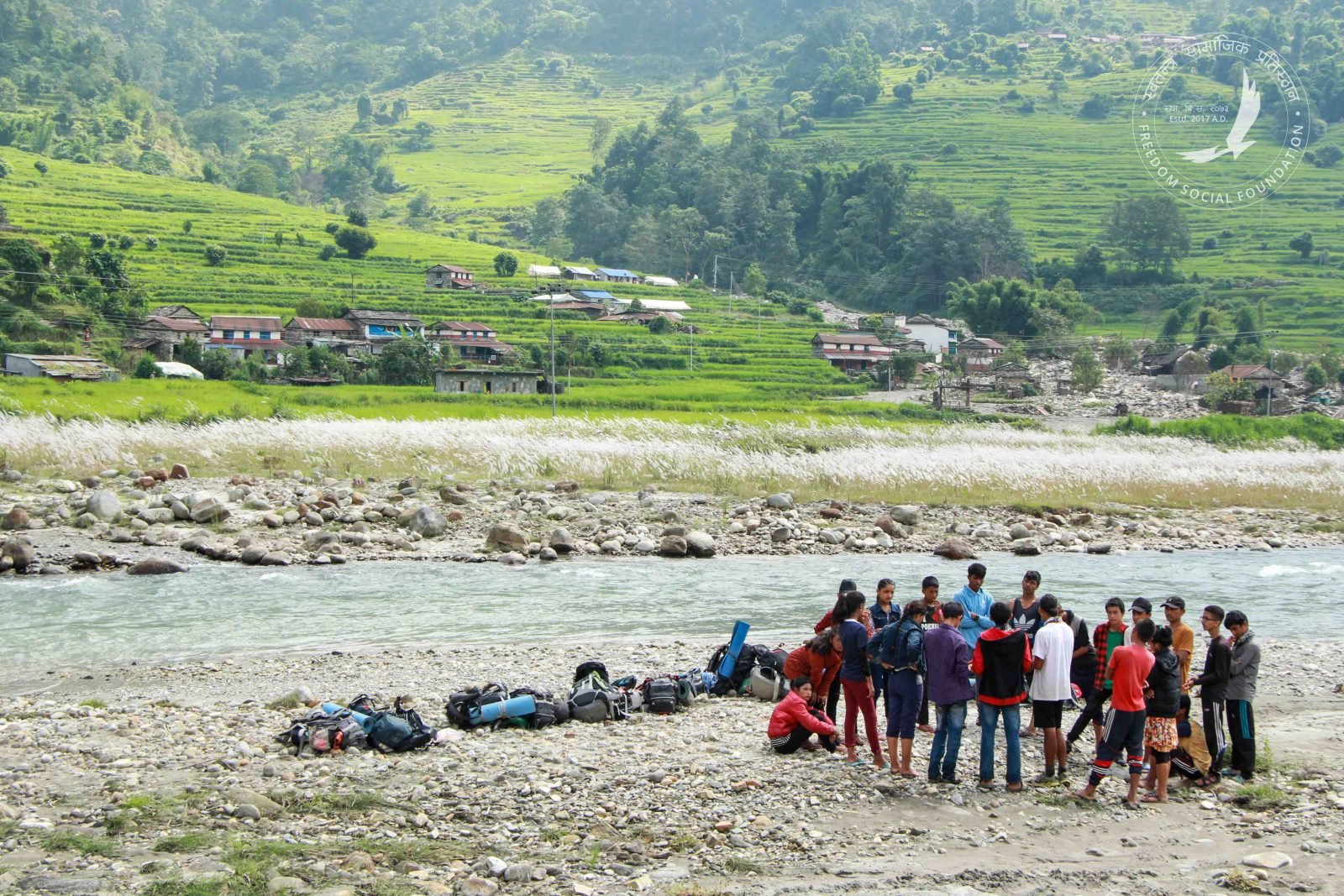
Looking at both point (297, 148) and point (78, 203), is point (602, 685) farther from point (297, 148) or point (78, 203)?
point (297, 148)

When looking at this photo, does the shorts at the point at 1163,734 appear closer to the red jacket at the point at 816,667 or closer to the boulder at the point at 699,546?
the red jacket at the point at 816,667

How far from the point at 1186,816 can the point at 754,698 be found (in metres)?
4.67

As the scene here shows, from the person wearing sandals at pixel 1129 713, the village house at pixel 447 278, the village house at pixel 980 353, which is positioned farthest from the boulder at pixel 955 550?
the village house at pixel 447 278

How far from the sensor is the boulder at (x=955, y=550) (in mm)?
24672

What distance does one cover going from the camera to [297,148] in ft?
625

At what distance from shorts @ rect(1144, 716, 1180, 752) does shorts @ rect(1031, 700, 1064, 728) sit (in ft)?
2.29

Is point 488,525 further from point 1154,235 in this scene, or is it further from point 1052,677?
point 1154,235

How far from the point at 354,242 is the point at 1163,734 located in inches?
3597

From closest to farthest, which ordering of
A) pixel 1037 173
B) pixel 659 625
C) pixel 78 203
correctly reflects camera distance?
pixel 659 625 → pixel 78 203 → pixel 1037 173

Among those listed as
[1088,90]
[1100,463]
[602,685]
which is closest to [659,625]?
[602,685]

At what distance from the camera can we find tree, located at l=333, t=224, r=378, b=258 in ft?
312

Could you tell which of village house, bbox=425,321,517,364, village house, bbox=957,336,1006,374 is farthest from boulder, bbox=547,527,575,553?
village house, bbox=957,336,1006,374

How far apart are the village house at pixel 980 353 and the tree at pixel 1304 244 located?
3420 cm

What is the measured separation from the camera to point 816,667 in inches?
443
